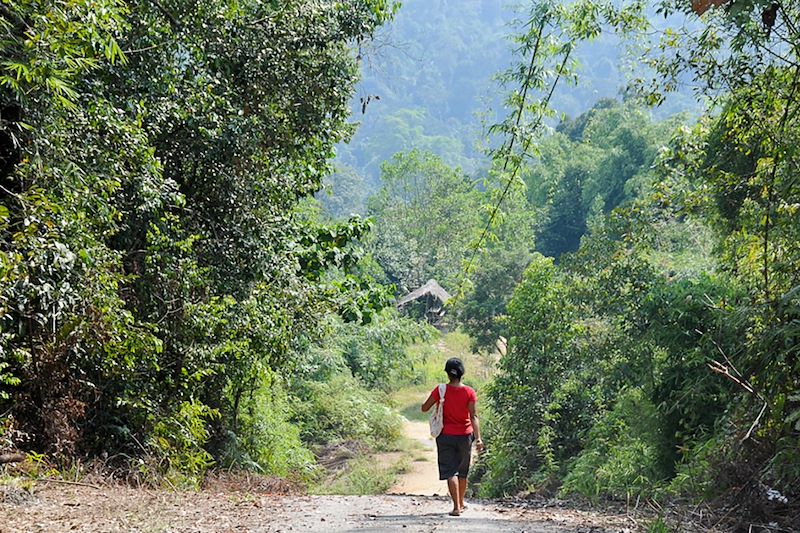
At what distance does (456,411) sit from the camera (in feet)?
24.4

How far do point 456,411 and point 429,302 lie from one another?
39.9m

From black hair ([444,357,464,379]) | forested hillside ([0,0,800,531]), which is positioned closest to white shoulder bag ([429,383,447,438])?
black hair ([444,357,464,379])

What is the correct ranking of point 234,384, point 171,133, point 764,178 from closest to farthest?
point 764,178
point 171,133
point 234,384

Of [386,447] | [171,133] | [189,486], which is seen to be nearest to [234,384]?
[189,486]

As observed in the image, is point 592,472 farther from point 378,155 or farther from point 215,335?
point 378,155

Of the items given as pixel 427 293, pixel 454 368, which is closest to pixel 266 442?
pixel 454 368

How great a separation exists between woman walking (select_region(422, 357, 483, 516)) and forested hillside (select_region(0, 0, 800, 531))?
1.19 m

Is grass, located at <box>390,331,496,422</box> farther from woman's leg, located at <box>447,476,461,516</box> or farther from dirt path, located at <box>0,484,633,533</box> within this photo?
woman's leg, located at <box>447,476,461,516</box>

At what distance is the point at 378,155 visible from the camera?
170m

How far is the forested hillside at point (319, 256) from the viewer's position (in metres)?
6.41

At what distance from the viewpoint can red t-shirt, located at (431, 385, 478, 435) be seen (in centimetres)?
744

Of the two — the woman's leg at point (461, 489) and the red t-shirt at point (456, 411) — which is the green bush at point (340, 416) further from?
the red t-shirt at point (456, 411)

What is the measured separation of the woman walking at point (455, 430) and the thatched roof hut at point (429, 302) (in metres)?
38.3

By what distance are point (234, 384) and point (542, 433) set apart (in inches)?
247
